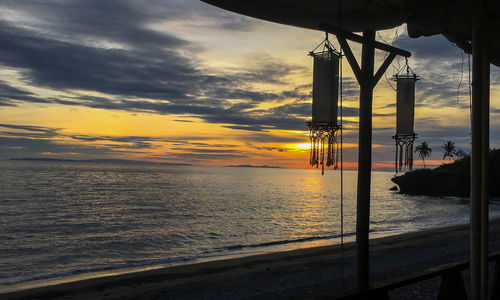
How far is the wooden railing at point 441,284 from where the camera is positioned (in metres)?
2.95

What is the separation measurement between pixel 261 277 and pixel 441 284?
8117 mm

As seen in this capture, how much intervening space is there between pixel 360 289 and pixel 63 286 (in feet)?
36.5

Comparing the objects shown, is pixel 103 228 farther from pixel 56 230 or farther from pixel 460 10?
pixel 460 10

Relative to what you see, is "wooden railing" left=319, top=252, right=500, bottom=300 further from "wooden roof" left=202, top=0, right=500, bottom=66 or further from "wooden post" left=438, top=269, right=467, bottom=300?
"wooden roof" left=202, top=0, right=500, bottom=66

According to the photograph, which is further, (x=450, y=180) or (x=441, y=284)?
(x=450, y=180)

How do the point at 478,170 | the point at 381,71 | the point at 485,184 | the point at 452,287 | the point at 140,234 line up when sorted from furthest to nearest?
the point at 140,234 < the point at 381,71 < the point at 452,287 < the point at 485,184 < the point at 478,170

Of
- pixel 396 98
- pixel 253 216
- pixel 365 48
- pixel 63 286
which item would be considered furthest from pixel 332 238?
pixel 365 48

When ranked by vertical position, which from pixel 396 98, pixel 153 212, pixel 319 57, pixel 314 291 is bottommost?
pixel 153 212

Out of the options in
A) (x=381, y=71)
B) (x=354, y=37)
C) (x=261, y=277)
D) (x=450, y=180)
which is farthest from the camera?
(x=450, y=180)

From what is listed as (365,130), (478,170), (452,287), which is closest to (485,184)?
(478,170)

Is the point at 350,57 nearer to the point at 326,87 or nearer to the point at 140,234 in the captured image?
the point at 326,87

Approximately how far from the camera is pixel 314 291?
31.4 ft

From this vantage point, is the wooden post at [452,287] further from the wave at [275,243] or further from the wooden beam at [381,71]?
the wave at [275,243]

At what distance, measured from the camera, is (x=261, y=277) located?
11484 millimetres
